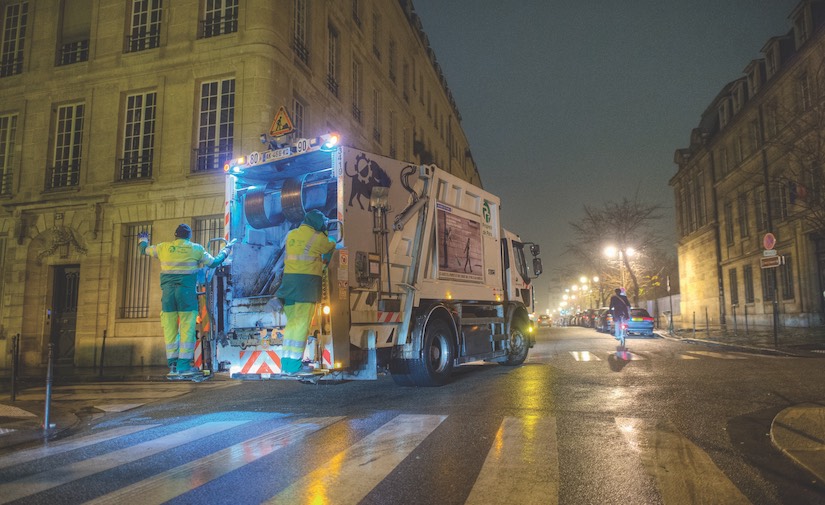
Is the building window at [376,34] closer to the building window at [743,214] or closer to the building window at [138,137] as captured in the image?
the building window at [138,137]

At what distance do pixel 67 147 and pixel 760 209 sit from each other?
1216 inches

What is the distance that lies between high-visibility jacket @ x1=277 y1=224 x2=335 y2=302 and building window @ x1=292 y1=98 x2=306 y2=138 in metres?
10.6

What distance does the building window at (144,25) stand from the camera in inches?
643

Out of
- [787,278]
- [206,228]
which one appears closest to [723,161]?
[787,278]

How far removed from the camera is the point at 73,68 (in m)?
16.8

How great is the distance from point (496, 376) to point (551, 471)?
5.95 meters

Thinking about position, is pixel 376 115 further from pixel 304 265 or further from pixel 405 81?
pixel 304 265

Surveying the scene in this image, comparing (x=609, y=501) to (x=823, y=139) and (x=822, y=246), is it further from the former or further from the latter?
(x=822, y=246)

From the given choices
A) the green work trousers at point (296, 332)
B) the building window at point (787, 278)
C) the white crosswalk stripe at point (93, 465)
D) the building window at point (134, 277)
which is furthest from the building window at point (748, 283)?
the white crosswalk stripe at point (93, 465)

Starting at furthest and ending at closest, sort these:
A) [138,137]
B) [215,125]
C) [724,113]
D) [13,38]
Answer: [724,113], [13,38], [138,137], [215,125]

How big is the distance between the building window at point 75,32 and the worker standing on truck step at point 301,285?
14.8 metres

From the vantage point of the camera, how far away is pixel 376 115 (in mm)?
23156

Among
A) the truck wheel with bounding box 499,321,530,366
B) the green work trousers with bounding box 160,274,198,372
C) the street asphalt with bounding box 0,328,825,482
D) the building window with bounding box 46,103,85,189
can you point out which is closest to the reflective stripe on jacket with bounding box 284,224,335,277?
the green work trousers with bounding box 160,274,198,372

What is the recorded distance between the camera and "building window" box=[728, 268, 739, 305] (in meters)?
32.0
